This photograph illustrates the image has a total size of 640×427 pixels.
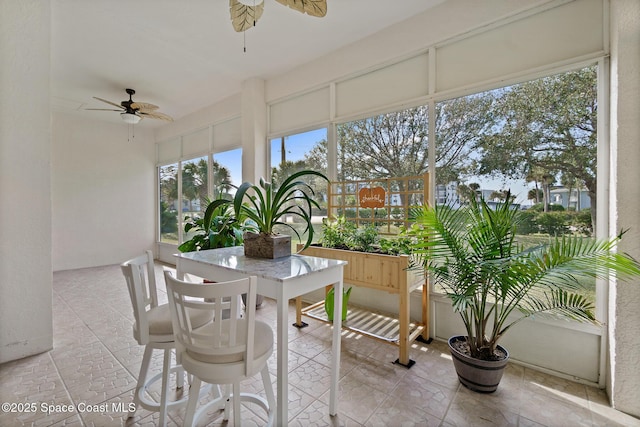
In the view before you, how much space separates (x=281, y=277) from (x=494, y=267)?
133cm

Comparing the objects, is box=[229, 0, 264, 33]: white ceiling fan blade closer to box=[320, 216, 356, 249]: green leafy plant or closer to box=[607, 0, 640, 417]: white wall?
box=[320, 216, 356, 249]: green leafy plant

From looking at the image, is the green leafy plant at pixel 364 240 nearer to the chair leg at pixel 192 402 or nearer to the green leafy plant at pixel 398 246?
the green leafy plant at pixel 398 246

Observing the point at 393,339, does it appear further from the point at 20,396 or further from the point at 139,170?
the point at 139,170

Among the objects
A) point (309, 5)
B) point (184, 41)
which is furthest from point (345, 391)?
point (184, 41)

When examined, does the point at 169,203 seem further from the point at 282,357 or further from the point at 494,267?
the point at 494,267

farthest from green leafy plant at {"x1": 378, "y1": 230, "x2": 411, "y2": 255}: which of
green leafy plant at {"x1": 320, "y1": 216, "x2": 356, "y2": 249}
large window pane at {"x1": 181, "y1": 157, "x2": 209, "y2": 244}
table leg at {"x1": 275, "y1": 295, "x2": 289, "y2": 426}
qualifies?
large window pane at {"x1": 181, "y1": 157, "x2": 209, "y2": 244}

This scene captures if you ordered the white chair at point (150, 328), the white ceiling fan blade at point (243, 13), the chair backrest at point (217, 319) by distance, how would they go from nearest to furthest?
the chair backrest at point (217, 319) < the white chair at point (150, 328) < the white ceiling fan blade at point (243, 13)

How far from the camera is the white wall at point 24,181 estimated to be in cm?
228

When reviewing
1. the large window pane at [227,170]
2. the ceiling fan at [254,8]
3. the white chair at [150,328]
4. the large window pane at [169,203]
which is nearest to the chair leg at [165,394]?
the white chair at [150,328]

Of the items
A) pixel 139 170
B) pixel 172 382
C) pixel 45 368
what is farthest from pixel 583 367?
pixel 139 170

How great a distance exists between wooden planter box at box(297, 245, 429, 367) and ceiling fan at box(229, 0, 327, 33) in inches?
81.4

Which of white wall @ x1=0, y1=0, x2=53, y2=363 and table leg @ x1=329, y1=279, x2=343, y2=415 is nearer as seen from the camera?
table leg @ x1=329, y1=279, x2=343, y2=415

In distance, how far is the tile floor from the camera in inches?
65.7

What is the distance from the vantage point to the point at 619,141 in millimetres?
1746
